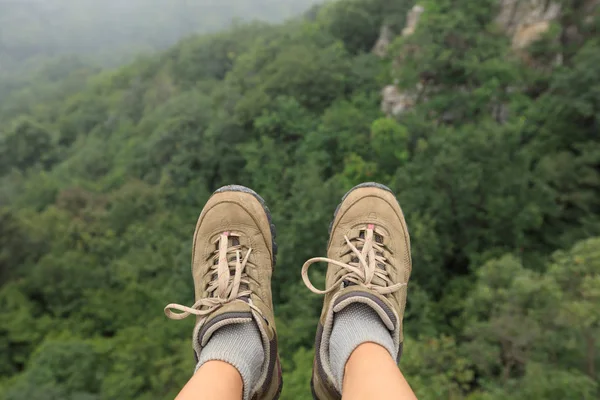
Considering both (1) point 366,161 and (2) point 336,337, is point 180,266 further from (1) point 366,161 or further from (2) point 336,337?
(2) point 336,337

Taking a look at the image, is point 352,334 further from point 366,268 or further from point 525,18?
point 525,18

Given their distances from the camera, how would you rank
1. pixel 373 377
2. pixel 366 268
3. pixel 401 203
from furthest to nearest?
pixel 401 203, pixel 366 268, pixel 373 377

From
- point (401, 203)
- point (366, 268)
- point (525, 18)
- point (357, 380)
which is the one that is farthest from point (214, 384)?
point (525, 18)

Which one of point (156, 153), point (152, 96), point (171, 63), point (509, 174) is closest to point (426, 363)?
point (509, 174)

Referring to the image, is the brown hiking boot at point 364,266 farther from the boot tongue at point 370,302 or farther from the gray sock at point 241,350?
the gray sock at point 241,350

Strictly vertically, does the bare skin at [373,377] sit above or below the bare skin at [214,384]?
above

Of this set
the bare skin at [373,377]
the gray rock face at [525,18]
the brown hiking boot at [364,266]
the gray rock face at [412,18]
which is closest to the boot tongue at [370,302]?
the brown hiking boot at [364,266]

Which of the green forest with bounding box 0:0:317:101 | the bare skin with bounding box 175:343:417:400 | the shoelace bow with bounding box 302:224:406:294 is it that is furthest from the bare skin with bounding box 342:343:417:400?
the green forest with bounding box 0:0:317:101
